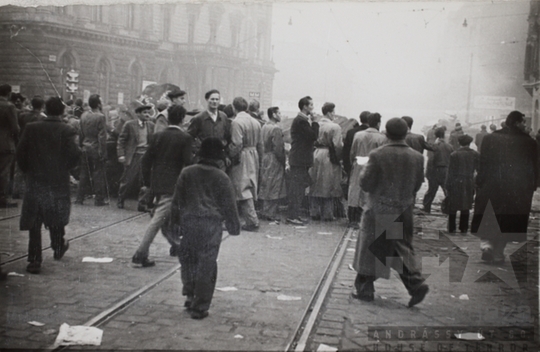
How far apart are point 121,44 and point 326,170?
4.63 m

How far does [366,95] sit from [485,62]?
1.76 m

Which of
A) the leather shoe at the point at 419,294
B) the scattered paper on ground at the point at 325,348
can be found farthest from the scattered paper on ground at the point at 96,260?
the leather shoe at the point at 419,294

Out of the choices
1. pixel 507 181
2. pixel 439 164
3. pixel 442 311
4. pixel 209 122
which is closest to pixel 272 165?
pixel 209 122

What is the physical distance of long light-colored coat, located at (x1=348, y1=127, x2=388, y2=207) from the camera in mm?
9555

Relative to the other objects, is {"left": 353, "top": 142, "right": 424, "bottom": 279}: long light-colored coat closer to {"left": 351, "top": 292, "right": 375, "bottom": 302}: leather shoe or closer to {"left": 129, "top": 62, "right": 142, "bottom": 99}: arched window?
{"left": 351, "top": 292, "right": 375, "bottom": 302}: leather shoe

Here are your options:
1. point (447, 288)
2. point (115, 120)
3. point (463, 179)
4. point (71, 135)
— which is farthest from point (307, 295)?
point (115, 120)

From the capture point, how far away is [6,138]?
27.7ft

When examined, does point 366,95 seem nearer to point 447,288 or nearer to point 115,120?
point 447,288

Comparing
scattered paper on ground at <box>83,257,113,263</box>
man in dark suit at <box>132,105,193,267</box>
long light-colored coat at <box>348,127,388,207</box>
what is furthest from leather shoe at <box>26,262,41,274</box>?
long light-colored coat at <box>348,127,388,207</box>

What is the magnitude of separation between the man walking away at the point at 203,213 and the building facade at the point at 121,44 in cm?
161

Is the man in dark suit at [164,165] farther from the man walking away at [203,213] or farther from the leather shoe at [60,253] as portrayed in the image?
the man walking away at [203,213]

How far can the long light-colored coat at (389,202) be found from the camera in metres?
6.00

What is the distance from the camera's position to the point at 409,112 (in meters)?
8.31

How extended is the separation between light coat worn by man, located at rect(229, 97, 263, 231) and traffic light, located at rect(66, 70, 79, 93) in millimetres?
2760
